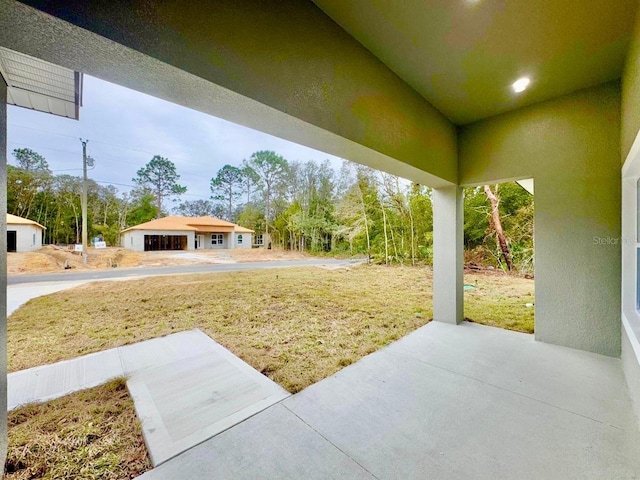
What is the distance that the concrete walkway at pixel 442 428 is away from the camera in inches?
51.6

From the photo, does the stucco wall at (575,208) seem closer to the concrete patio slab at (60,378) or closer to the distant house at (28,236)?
the concrete patio slab at (60,378)

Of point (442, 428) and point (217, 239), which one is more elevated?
point (217, 239)

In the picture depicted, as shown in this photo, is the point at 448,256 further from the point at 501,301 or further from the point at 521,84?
the point at 501,301

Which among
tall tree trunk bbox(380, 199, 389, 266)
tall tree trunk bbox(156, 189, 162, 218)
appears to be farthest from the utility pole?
tall tree trunk bbox(380, 199, 389, 266)

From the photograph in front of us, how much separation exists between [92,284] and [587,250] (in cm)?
924

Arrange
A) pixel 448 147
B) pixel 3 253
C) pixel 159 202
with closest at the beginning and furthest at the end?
1. pixel 3 253
2. pixel 448 147
3. pixel 159 202

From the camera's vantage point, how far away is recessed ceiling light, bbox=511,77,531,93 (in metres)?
2.49

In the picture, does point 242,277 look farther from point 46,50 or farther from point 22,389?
point 46,50

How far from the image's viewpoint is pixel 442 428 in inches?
62.8

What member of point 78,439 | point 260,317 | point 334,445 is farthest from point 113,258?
point 334,445

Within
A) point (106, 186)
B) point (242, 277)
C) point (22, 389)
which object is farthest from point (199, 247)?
point (22, 389)

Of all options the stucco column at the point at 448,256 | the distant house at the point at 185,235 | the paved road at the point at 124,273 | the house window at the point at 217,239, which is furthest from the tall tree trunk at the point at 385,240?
the house window at the point at 217,239

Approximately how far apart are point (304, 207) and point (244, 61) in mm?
13965

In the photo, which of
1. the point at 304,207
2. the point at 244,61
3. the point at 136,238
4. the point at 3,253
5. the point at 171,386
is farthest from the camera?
the point at 304,207
